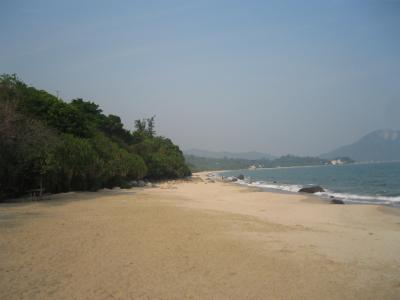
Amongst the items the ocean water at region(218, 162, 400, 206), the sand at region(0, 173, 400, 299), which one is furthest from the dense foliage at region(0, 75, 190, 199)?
the ocean water at region(218, 162, 400, 206)

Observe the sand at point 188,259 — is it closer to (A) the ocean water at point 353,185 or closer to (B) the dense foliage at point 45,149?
(B) the dense foliage at point 45,149

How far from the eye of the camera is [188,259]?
7727 millimetres

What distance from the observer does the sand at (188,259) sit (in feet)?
19.4

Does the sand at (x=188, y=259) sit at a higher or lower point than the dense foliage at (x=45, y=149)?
lower

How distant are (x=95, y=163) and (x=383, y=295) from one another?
73.5 feet

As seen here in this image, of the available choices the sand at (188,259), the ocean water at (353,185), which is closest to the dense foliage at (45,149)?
the sand at (188,259)

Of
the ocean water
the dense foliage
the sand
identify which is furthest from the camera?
the ocean water

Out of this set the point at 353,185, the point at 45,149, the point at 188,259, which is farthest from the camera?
the point at 353,185

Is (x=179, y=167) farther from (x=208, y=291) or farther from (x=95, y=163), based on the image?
(x=208, y=291)

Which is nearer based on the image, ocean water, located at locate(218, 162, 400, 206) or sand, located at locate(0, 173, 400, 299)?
sand, located at locate(0, 173, 400, 299)

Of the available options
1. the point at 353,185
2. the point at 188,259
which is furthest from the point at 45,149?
the point at 353,185

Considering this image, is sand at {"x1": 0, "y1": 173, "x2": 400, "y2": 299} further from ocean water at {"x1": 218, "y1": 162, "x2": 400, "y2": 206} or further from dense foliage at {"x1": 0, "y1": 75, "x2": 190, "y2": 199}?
ocean water at {"x1": 218, "y1": 162, "x2": 400, "y2": 206}

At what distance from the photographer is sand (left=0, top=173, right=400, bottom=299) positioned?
233 inches

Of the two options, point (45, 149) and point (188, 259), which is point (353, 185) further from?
point (188, 259)
